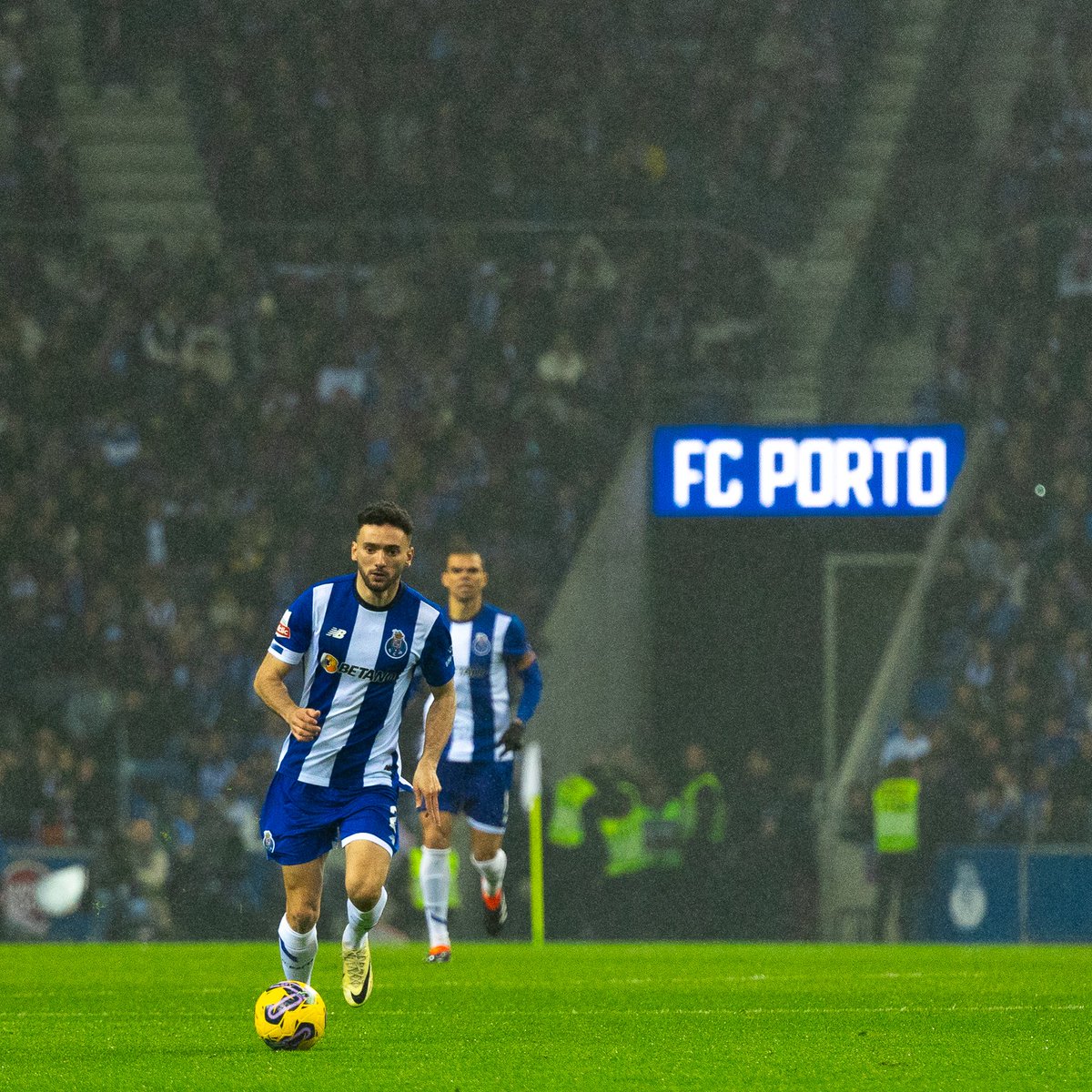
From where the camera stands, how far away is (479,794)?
12.7 m

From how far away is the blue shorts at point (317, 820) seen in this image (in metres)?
7.54

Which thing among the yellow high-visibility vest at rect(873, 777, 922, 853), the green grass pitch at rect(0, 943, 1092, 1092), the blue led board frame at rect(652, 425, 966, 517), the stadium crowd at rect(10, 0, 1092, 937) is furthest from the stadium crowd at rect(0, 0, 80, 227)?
the green grass pitch at rect(0, 943, 1092, 1092)

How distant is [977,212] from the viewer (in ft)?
66.8

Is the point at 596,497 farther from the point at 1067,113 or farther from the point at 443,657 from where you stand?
the point at 443,657

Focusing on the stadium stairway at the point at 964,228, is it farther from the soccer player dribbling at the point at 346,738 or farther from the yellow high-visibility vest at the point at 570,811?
the soccer player dribbling at the point at 346,738

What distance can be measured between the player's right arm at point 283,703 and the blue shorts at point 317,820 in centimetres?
27

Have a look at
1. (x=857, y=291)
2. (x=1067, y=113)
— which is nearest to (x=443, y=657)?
(x=857, y=291)

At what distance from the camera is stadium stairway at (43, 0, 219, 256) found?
20.5m

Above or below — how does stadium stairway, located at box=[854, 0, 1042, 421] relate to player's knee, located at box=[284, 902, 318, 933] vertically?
above

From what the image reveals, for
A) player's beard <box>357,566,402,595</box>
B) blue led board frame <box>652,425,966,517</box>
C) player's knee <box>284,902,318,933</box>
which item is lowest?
player's knee <box>284,902,318,933</box>

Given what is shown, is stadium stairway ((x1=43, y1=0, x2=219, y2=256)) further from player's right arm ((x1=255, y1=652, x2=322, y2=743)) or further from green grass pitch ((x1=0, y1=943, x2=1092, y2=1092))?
player's right arm ((x1=255, y1=652, x2=322, y2=743))

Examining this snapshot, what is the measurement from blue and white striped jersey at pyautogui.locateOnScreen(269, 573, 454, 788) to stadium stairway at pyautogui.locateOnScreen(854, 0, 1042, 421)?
12.0 m

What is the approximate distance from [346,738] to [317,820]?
282 millimetres

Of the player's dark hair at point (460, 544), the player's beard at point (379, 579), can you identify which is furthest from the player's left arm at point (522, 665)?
the player's dark hair at point (460, 544)
